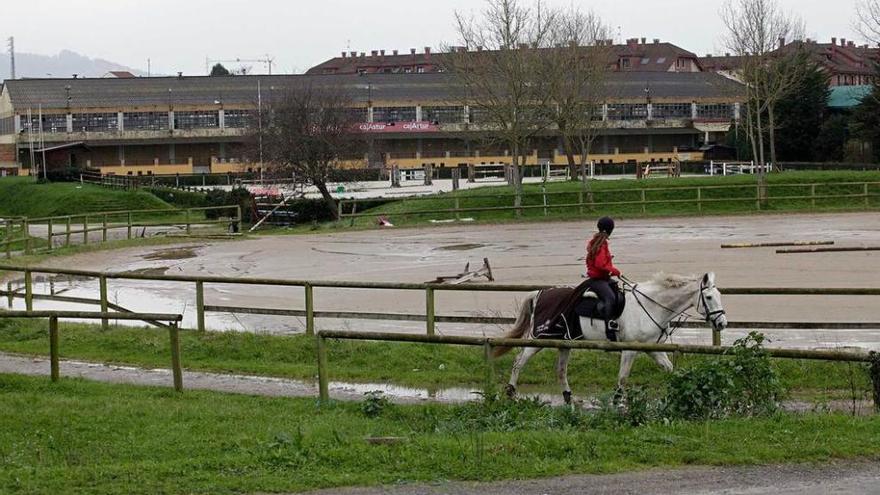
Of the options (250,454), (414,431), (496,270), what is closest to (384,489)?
(250,454)

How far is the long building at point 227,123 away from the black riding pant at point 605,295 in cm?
8702

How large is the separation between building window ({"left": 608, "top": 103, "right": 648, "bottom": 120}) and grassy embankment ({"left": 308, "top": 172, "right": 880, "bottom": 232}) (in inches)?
1937

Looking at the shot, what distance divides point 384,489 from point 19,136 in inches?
4018

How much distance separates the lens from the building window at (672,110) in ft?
364

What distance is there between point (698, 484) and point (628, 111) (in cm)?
10258

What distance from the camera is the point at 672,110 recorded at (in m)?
112

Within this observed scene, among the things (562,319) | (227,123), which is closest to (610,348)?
(562,319)

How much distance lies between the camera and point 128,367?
17.3 meters

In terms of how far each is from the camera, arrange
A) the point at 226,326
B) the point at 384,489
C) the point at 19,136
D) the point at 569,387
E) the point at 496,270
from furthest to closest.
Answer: the point at 19,136
the point at 496,270
the point at 226,326
the point at 569,387
the point at 384,489

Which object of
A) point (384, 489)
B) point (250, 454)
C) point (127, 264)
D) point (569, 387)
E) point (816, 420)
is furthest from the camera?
point (127, 264)

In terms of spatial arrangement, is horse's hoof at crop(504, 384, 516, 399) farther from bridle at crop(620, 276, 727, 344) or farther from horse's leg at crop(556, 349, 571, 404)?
bridle at crop(620, 276, 727, 344)

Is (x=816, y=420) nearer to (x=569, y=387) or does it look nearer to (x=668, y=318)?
(x=668, y=318)

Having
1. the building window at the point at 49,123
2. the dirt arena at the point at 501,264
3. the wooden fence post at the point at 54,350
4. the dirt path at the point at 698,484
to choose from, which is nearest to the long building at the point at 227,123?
the building window at the point at 49,123

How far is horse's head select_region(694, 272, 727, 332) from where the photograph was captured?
13.2 meters
